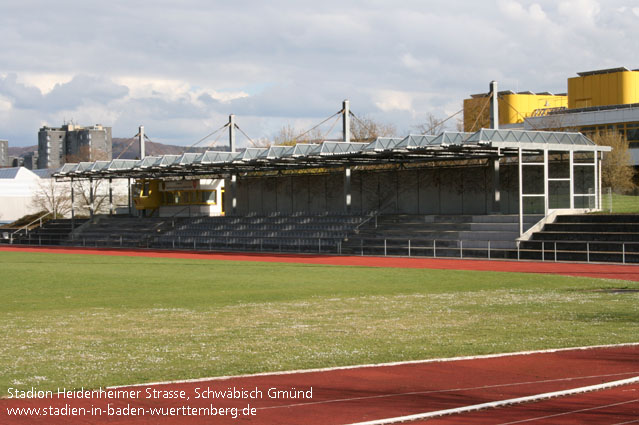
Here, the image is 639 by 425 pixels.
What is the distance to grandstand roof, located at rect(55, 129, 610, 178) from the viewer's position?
39375mm

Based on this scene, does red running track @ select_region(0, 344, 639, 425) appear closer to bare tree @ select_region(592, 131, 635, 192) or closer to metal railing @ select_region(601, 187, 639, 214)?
metal railing @ select_region(601, 187, 639, 214)

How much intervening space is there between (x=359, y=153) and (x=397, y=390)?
34.7 meters

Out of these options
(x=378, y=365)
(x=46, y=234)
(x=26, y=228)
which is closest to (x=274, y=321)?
(x=378, y=365)

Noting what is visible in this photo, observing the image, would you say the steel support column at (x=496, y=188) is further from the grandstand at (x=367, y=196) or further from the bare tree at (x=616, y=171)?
the bare tree at (x=616, y=171)

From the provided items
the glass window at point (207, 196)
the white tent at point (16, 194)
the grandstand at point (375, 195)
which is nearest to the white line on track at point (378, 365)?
the grandstand at point (375, 195)

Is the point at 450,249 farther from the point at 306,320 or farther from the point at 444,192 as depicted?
the point at 306,320

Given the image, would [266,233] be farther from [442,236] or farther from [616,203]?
[616,203]

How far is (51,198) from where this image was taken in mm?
92750

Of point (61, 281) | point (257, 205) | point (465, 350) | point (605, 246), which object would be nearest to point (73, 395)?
point (465, 350)

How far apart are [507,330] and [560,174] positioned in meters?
32.9

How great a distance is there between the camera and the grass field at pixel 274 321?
11172mm

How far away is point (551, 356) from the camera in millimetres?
11586

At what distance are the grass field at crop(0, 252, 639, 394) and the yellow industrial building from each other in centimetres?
4441

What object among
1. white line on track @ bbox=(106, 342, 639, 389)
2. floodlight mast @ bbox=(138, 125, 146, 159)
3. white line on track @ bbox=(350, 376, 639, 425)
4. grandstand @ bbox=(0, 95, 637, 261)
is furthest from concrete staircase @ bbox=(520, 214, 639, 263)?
floodlight mast @ bbox=(138, 125, 146, 159)
